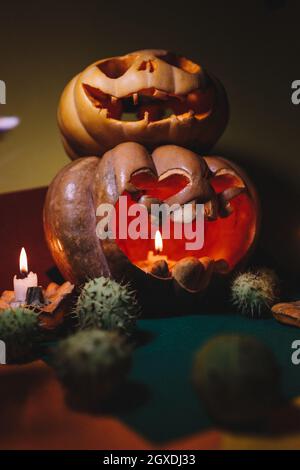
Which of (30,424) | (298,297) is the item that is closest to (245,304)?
(298,297)

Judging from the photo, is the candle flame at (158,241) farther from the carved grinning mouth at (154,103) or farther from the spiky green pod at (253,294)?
the carved grinning mouth at (154,103)

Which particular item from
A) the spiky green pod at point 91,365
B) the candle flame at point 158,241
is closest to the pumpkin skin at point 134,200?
the candle flame at point 158,241

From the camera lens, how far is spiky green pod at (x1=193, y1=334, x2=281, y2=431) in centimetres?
111

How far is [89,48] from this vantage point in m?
2.68

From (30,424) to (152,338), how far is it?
0.72m

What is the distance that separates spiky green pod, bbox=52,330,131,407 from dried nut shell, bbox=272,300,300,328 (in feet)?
2.88

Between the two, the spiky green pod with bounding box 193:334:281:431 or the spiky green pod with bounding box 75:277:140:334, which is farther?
the spiky green pod with bounding box 75:277:140:334

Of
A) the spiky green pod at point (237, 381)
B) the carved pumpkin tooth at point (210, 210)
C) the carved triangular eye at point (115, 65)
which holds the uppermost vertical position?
the carved triangular eye at point (115, 65)

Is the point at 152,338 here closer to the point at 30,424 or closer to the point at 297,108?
the point at 30,424

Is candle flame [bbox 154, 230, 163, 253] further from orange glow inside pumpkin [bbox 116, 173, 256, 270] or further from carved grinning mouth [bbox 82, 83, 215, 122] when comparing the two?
carved grinning mouth [bbox 82, 83, 215, 122]

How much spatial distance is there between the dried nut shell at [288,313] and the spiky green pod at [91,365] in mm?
879

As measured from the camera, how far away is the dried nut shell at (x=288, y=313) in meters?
1.91

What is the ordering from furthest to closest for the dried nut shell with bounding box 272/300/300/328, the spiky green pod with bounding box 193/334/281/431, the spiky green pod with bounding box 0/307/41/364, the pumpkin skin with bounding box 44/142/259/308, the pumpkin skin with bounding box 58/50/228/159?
the pumpkin skin with bounding box 58/50/228/159
the pumpkin skin with bounding box 44/142/259/308
the dried nut shell with bounding box 272/300/300/328
the spiky green pod with bounding box 0/307/41/364
the spiky green pod with bounding box 193/334/281/431

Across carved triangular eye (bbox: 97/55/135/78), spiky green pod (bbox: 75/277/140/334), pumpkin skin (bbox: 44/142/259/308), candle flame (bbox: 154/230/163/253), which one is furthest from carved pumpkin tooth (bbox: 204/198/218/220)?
carved triangular eye (bbox: 97/55/135/78)
